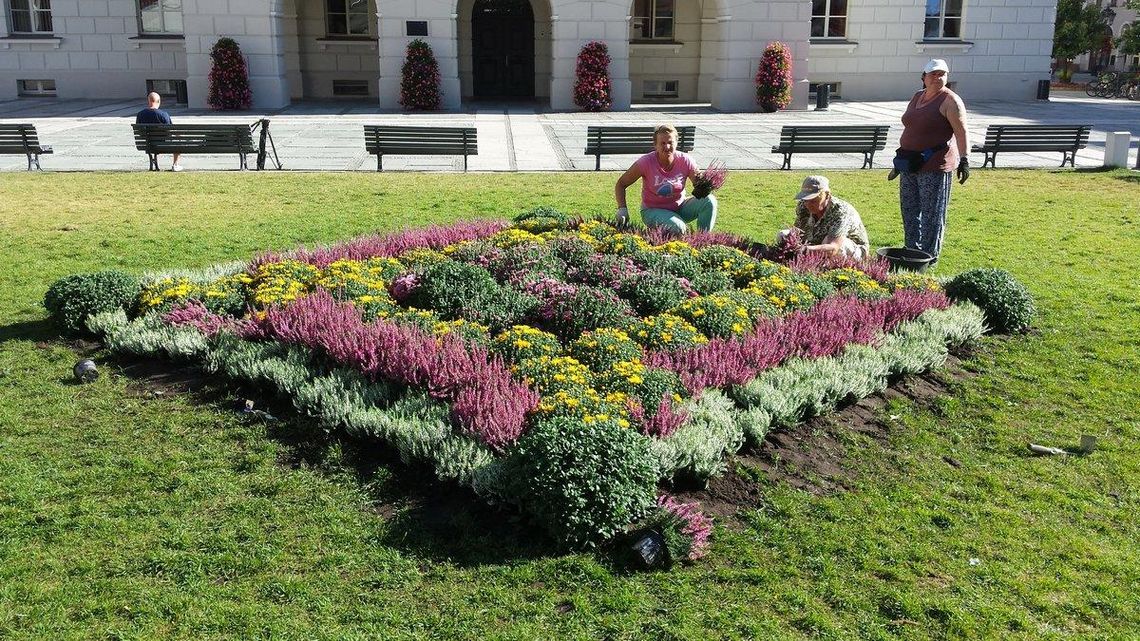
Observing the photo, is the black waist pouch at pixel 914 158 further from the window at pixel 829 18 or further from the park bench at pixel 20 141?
Result: the window at pixel 829 18

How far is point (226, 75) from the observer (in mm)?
26016

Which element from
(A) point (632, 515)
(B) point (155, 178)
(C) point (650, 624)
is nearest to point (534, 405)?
(A) point (632, 515)

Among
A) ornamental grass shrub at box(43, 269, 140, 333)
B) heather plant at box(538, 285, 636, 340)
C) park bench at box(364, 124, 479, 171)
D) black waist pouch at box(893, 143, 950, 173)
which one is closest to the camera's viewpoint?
heather plant at box(538, 285, 636, 340)

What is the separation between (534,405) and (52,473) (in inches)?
108

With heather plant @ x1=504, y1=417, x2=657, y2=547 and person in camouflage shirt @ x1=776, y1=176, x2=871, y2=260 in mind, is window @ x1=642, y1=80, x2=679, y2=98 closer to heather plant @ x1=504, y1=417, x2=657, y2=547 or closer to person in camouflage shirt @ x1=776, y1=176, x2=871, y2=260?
person in camouflage shirt @ x1=776, y1=176, x2=871, y2=260

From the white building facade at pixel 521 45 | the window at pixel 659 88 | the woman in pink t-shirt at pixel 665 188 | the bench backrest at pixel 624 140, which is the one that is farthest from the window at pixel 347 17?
the woman in pink t-shirt at pixel 665 188

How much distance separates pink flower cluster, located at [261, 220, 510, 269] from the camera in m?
8.94

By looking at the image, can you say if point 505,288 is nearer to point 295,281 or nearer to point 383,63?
point 295,281

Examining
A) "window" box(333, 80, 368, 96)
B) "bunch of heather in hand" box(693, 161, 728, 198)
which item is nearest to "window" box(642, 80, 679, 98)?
"window" box(333, 80, 368, 96)

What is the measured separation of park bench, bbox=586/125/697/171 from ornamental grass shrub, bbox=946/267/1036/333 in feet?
29.0

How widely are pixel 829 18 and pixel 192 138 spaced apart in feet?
72.7

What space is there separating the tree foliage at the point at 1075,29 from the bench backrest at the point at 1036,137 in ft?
98.0

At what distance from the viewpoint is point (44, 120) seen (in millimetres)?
23578

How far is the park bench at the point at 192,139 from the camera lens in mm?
16078
